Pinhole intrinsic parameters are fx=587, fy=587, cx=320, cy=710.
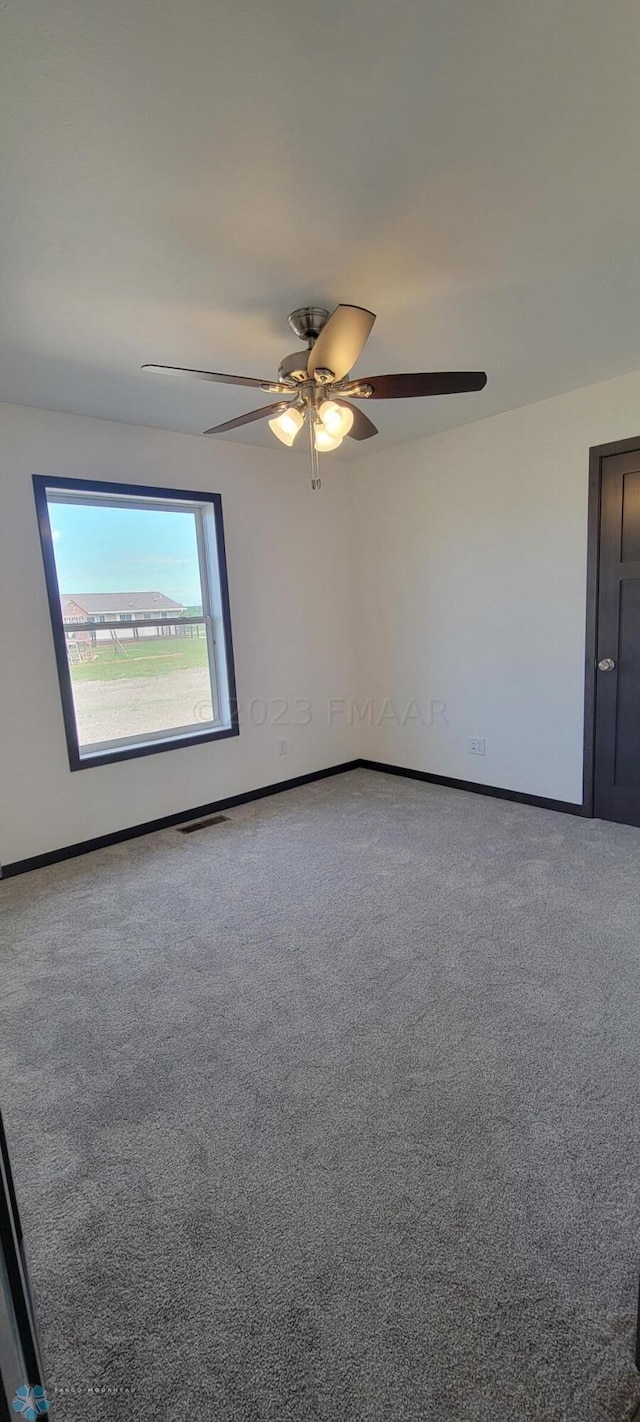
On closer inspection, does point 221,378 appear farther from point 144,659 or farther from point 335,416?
point 144,659

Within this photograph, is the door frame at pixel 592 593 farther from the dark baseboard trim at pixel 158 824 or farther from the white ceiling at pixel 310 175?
the dark baseboard trim at pixel 158 824

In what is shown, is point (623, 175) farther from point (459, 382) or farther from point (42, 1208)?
point (42, 1208)

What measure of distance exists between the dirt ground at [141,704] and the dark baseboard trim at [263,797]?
0.61m

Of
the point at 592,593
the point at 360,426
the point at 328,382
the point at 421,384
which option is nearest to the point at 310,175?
the point at 328,382

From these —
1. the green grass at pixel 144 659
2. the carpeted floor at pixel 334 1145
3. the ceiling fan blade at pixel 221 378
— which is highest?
the ceiling fan blade at pixel 221 378

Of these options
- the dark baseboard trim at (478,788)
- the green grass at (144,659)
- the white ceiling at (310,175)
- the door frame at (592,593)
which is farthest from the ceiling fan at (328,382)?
the dark baseboard trim at (478,788)

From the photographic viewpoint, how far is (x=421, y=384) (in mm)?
2139

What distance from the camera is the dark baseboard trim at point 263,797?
342cm

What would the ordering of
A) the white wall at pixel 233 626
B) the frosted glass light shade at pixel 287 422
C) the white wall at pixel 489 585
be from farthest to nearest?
the white wall at pixel 489 585 → the white wall at pixel 233 626 → the frosted glass light shade at pixel 287 422

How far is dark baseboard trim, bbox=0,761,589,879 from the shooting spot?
3.42 meters

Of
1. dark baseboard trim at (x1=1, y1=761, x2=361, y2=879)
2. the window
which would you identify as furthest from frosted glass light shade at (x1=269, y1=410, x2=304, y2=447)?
dark baseboard trim at (x1=1, y1=761, x2=361, y2=879)

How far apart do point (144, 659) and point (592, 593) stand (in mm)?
2795

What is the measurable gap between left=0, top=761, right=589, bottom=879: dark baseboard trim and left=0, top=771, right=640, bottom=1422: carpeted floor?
0.46 meters

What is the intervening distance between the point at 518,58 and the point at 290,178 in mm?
600
